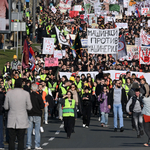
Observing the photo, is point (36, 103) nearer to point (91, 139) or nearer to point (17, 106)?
point (17, 106)

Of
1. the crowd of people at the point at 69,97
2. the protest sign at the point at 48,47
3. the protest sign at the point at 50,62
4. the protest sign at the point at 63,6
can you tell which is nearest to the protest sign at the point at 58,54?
the protest sign at the point at 48,47

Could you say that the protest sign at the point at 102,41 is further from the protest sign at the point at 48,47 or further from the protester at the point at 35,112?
the protester at the point at 35,112

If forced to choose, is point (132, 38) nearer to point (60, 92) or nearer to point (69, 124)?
point (60, 92)

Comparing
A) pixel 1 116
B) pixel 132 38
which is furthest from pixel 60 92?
pixel 132 38

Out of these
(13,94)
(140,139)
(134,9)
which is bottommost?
(140,139)

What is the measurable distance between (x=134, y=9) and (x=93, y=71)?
29.5 metres

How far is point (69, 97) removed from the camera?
16.7 meters

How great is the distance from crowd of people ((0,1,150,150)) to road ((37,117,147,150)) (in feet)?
1.03

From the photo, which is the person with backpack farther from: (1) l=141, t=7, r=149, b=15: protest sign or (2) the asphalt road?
(1) l=141, t=7, r=149, b=15: protest sign

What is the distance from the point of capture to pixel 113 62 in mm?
29359

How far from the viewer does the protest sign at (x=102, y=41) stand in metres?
27.9

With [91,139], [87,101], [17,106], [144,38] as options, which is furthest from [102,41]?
[17,106]

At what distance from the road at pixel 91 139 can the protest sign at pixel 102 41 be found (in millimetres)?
8193

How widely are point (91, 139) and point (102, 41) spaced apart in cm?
1255
